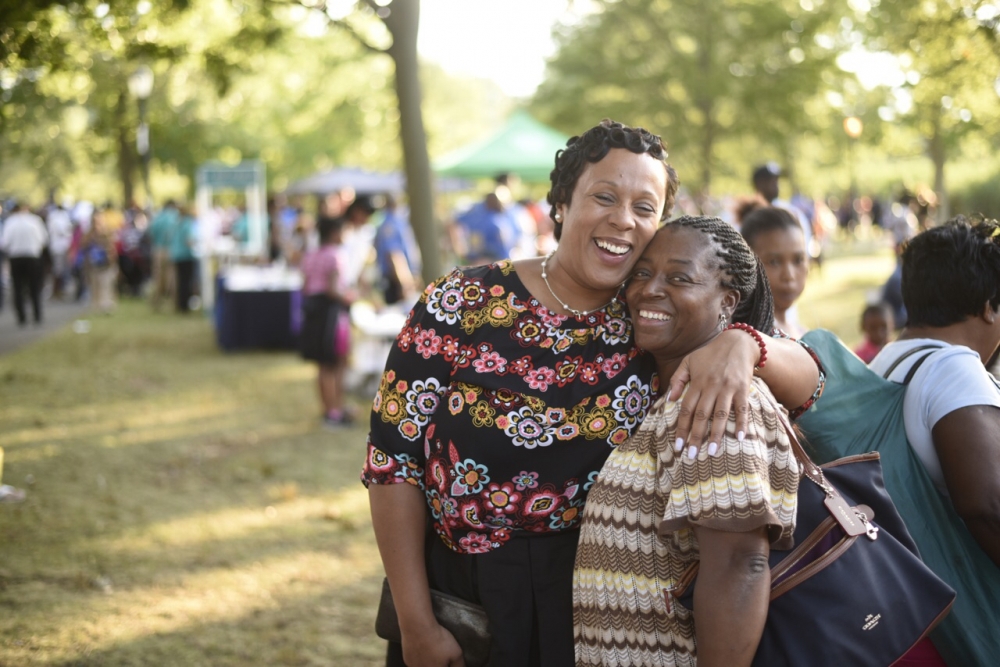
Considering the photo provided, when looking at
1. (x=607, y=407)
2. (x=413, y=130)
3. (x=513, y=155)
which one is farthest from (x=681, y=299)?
(x=513, y=155)

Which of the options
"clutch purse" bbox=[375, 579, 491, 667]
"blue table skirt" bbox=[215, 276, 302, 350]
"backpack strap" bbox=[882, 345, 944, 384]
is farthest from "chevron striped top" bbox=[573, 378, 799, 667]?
"blue table skirt" bbox=[215, 276, 302, 350]

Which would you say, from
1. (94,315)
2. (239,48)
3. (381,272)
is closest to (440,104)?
(94,315)

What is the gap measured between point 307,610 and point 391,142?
45.0 m

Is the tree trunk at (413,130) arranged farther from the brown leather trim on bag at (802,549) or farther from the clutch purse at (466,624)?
the brown leather trim on bag at (802,549)

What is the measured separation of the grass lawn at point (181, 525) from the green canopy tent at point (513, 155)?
6.30m

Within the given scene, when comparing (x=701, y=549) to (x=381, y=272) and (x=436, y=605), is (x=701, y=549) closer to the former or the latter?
(x=436, y=605)

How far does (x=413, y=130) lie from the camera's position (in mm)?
6742

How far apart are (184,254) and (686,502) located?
17435 mm

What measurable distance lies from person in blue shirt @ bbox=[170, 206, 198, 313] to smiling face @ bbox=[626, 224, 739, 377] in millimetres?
16865

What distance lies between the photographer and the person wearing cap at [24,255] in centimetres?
1524

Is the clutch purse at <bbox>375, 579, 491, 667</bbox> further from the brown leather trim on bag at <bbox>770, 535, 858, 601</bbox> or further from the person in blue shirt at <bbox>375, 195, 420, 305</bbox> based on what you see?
the person in blue shirt at <bbox>375, 195, 420, 305</bbox>

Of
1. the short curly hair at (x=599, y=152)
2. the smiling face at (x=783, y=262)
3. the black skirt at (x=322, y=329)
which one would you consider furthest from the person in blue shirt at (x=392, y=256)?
the short curly hair at (x=599, y=152)

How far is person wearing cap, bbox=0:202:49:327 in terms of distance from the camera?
15.2 m

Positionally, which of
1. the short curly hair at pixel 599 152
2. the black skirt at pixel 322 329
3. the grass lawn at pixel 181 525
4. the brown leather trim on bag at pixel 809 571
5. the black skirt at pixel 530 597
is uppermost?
the short curly hair at pixel 599 152
